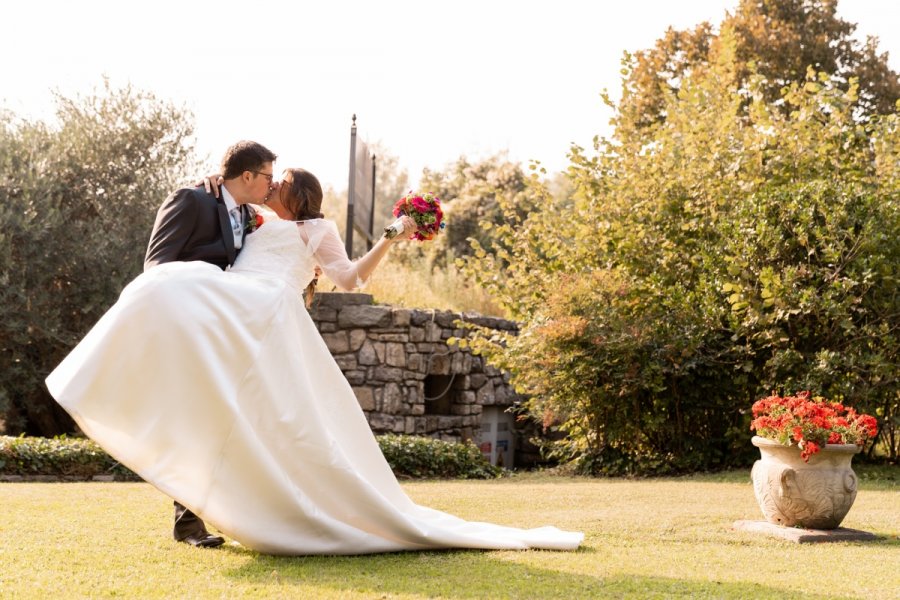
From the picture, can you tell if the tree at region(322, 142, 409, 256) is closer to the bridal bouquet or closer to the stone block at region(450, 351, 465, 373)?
the stone block at region(450, 351, 465, 373)

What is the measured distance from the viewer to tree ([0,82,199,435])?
1286 cm

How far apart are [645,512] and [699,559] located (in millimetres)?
2164

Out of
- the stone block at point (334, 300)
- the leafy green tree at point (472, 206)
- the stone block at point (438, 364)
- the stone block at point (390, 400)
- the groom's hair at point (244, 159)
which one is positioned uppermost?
the leafy green tree at point (472, 206)

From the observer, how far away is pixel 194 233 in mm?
4945

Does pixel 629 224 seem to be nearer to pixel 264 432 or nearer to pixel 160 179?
pixel 160 179

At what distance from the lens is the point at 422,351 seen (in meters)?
13.5

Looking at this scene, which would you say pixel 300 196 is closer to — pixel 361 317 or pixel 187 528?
pixel 187 528

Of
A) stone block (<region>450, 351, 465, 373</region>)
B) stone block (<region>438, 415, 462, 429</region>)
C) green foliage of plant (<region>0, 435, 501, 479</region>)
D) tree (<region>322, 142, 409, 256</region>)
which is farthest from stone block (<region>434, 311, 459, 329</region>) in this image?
tree (<region>322, 142, 409, 256</region>)

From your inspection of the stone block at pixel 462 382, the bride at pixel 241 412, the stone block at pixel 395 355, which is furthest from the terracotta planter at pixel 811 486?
the stone block at pixel 462 382

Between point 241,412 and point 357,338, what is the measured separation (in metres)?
8.71

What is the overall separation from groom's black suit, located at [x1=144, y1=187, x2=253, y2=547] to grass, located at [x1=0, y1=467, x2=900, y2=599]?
644mm

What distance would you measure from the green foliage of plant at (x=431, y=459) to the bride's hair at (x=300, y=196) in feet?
19.7

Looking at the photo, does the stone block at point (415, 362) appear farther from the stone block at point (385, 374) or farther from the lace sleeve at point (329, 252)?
the lace sleeve at point (329, 252)

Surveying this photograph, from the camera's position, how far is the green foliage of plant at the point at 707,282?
10984 mm
